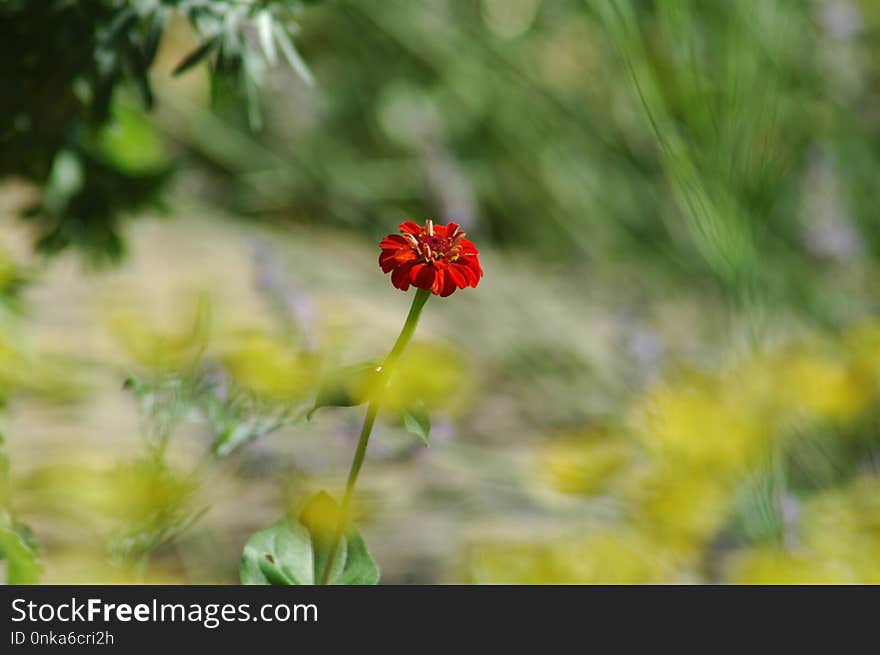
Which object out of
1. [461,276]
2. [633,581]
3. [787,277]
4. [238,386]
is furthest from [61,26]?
[787,277]

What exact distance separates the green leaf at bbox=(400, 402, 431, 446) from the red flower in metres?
0.06

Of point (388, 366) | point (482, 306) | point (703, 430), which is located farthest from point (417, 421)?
point (482, 306)

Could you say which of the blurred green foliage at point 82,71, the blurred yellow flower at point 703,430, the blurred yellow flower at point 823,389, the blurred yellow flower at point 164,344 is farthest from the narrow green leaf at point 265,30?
the blurred yellow flower at point 823,389

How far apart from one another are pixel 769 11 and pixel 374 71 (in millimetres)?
1115

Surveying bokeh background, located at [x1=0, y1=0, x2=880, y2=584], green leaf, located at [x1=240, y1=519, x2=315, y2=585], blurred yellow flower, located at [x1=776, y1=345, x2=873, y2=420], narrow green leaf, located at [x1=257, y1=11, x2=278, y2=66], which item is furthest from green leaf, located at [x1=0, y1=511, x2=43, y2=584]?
blurred yellow flower, located at [x1=776, y1=345, x2=873, y2=420]

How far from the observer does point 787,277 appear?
1.52 metres

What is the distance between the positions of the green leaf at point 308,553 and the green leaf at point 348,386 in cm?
9

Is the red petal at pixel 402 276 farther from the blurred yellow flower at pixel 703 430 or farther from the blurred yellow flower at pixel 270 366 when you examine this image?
the blurred yellow flower at pixel 703 430

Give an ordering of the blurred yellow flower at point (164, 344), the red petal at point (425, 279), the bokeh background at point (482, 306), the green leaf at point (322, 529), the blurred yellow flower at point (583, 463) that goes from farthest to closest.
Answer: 1. the blurred yellow flower at point (583, 463)
2. the bokeh background at point (482, 306)
3. the blurred yellow flower at point (164, 344)
4. the green leaf at point (322, 529)
5. the red petal at point (425, 279)

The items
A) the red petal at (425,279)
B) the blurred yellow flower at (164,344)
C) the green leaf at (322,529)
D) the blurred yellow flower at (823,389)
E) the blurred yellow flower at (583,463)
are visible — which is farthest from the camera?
the blurred yellow flower at (823,389)

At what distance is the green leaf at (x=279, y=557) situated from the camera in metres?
0.65

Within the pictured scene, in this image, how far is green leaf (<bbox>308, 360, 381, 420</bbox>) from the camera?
1.86ft
